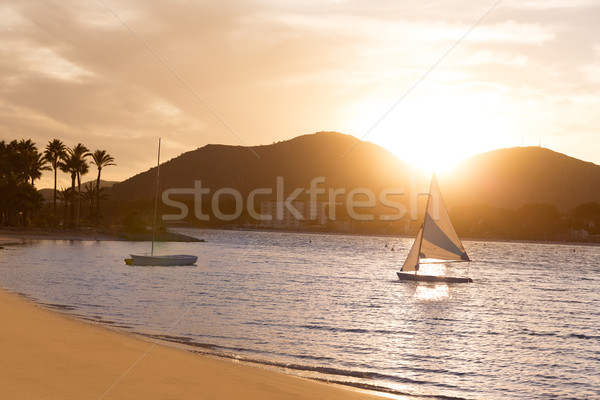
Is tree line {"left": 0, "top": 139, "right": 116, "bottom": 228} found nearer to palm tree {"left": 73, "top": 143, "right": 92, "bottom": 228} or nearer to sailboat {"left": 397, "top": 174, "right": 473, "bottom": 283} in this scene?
palm tree {"left": 73, "top": 143, "right": 92, "bottom": 228}

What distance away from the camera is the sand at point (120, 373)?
44.1ft

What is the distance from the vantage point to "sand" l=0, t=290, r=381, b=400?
13.5 meters

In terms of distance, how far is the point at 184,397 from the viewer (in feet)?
45.3

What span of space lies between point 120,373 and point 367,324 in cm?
2013

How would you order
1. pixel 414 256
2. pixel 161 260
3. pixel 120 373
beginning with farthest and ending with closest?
pixel 161 260, pixel 414 256, pixel 120 373

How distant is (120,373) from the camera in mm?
15562

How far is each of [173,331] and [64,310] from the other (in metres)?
8.47

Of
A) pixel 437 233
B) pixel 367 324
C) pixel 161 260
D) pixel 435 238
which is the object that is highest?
pixel 437 233

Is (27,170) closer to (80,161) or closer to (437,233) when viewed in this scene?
(80,161)

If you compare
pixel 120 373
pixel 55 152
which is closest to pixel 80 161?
pixel 55 152

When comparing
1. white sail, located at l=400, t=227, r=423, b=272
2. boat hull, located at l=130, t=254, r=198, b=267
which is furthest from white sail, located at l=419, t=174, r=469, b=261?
boat hull, located at l=130, t=254, r=198, b=267

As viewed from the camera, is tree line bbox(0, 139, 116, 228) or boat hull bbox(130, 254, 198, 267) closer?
boat hull bbox(130, 254, 198, 267)

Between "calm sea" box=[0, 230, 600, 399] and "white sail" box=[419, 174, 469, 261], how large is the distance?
13.9ft

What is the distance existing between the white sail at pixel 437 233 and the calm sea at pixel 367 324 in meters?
4.24
